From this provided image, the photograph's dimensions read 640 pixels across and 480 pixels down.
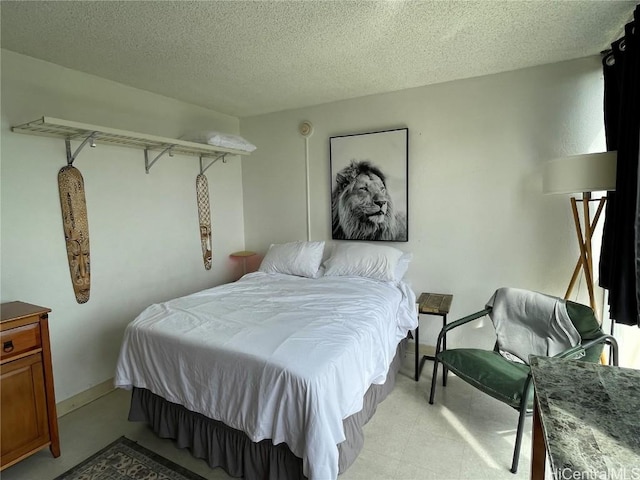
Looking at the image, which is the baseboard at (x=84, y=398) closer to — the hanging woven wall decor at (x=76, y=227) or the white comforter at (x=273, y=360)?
the hanging woven wall decor at (x=76, y=227)

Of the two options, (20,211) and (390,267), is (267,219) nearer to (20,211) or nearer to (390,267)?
(390,267)

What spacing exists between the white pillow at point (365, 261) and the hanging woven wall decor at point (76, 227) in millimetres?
1936

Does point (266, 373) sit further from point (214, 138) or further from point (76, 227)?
point (214, 138)

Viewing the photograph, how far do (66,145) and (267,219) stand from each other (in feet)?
6.50

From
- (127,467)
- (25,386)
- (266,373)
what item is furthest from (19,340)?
(266,373)

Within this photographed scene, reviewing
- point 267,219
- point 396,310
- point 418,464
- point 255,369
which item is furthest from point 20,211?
point 418,464

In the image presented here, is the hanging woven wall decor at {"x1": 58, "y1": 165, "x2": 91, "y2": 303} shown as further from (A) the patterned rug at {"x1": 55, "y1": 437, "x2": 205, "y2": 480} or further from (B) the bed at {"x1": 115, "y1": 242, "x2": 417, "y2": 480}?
(A) the patterned rug at {"x1": 55, "y1": 437, "x2": 205, "y2": 480}

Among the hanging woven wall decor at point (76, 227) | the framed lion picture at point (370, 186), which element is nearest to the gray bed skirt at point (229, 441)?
the hanging woven wall decor at point (76, 227)

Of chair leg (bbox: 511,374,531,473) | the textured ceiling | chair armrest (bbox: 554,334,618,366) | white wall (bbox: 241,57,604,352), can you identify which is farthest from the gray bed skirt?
the textured ceiling

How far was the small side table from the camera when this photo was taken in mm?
2594

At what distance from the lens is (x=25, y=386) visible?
71.2 inches

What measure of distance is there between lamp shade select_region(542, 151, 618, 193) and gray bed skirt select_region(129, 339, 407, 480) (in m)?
1.74

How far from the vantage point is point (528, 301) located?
7.48ft

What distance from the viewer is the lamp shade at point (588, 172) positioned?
6.15 ft
